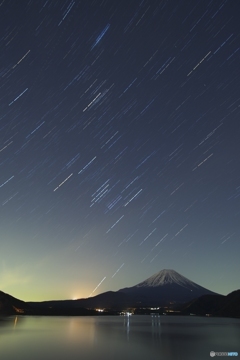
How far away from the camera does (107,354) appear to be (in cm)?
3562

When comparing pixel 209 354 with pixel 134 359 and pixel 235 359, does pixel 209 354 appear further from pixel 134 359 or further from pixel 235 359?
pixel 134 359

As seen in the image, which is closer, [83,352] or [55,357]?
[55,357]

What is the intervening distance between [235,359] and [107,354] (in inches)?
524

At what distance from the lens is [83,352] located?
37.0 m

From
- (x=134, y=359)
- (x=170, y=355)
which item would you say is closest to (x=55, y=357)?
(x=134, y=359)

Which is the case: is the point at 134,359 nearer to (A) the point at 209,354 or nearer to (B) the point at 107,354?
(B) the point at 107,354

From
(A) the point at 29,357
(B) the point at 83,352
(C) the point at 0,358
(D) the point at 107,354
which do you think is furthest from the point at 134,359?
(C) the point at 0,358

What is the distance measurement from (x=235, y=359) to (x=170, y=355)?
7086 millimetres

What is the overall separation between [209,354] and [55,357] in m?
16.5

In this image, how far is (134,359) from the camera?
105ft

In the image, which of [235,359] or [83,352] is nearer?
[235,359]

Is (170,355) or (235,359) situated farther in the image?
(170,355)

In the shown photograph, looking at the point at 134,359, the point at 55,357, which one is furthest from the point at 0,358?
the point at 134,359

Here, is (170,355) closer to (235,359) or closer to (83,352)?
(235,359)
